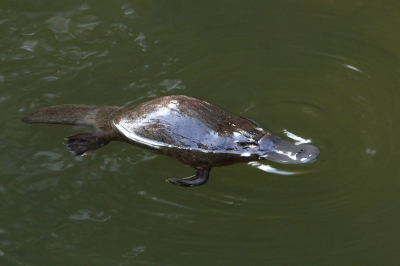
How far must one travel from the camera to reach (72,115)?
4520 mm

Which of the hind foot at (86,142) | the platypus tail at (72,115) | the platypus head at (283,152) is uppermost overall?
the platypus head at (283,152)

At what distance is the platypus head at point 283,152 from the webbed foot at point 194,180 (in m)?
0.43

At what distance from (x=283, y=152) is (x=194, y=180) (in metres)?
0.67

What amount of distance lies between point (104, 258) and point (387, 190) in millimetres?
2015

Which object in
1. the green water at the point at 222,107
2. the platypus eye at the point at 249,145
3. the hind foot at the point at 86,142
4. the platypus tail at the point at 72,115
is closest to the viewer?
the green water at the point at 222,107

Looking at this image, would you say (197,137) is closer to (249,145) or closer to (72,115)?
(249,145)

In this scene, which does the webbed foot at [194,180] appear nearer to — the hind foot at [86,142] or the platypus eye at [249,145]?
the platypus eye at [249,145]

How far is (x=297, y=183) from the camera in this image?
4023mm

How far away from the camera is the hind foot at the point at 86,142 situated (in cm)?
430

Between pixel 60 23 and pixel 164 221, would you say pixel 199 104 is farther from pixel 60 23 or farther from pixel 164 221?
pixel 60 23

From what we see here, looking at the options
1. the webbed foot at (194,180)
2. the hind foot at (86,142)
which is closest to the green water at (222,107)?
the hind foot at (86,142)

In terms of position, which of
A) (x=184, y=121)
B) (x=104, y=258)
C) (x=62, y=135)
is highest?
(x=184, y=121)

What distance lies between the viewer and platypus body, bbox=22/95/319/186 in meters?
3.87

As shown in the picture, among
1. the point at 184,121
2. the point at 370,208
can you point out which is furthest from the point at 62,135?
the point at 370,208
